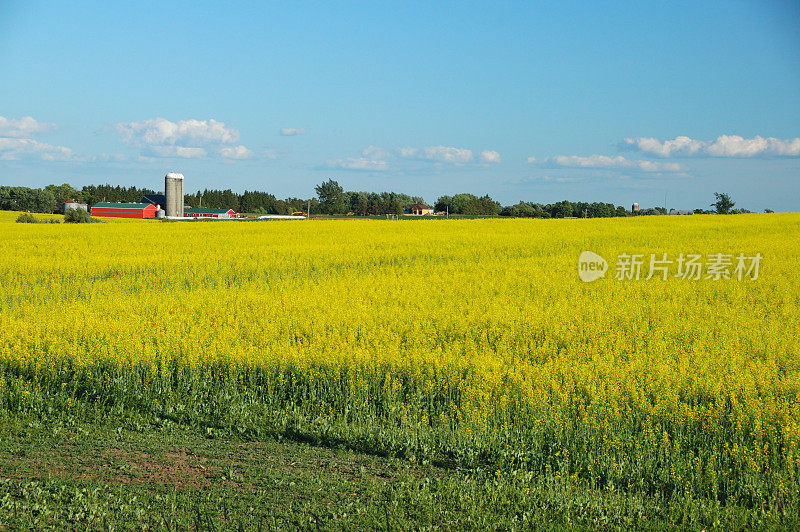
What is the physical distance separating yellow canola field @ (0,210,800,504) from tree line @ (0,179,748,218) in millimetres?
53074

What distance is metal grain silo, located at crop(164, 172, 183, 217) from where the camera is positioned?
92.7 m

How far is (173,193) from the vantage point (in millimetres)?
93750

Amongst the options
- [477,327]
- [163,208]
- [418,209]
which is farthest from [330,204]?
[477,327]

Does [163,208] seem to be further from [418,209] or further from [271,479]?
[271,479]

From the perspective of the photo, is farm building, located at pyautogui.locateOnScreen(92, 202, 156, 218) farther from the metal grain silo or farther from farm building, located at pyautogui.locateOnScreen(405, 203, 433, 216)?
farm building, located at pyautogui.locateOnScreen(405, 203, 433, 216)


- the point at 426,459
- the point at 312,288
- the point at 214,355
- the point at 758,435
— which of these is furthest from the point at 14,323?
the point at 758,435

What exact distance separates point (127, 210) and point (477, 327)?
95793mm

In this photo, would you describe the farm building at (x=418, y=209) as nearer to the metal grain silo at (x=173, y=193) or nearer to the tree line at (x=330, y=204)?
the tree line at (x=330, y=204)

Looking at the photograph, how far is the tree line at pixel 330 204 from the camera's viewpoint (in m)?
82.8

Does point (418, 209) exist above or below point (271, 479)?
above

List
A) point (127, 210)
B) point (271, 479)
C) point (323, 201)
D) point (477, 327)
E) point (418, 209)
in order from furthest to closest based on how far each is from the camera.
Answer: point (323, 201) → point (418, 209) → point (127, 210) → point (477, 327) → point (271, 479)

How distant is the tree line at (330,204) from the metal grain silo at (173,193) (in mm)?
18811

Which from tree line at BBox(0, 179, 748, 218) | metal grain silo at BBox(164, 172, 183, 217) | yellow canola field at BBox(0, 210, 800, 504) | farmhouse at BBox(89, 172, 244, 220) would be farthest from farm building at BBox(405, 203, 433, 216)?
yellow canola field at BBox(0, 210, 800, 504)

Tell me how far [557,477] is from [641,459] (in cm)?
89
